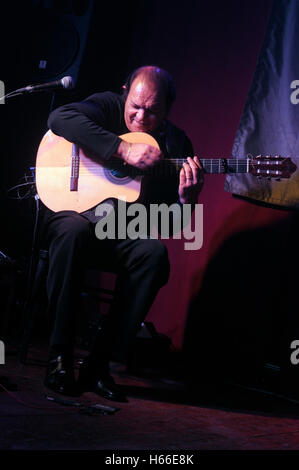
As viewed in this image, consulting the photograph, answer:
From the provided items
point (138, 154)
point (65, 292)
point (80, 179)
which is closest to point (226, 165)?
point (138, 154)

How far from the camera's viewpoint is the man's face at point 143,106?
2.22m

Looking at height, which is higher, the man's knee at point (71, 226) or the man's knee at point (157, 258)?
the man's knee at point (71, 226)

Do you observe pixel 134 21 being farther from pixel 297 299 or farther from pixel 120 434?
pixel 120 434

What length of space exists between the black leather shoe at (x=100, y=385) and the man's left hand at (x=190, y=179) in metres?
0.81

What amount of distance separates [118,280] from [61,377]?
43 cm

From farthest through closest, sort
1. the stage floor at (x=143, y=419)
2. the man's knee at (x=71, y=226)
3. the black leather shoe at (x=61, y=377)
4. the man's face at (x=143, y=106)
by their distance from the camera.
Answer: the man's face at (x=143, y=106) → the man's knee at (x=71, y=226) → the black leather shoe at (x=61, y=377) → the stage floor at (x=143, y=419)

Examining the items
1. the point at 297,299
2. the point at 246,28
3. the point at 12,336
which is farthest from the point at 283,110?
the point at 12,336

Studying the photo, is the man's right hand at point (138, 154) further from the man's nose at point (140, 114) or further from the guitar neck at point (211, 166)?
the man's nose at point (140, 114)

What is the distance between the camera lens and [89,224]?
6.45 ft

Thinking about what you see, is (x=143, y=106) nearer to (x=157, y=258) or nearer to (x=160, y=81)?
(x=160, y=81)

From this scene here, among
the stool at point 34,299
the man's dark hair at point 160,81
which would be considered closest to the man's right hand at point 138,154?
the man's dark hair at point 160,81

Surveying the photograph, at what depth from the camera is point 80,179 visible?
2.17 metres

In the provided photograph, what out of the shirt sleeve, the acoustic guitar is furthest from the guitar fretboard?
the shirt sleeve

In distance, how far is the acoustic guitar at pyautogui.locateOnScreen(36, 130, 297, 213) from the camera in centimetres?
207
